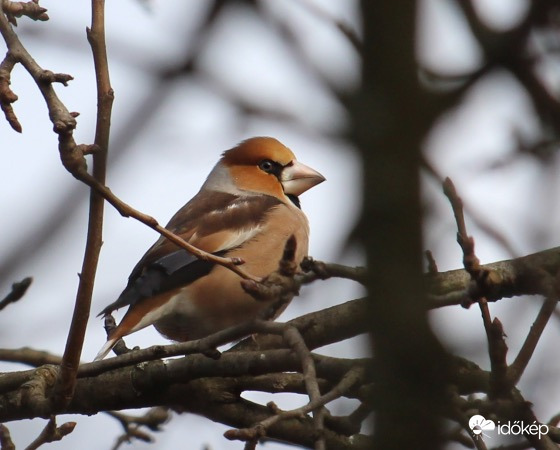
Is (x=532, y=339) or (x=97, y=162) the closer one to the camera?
(x=532, y=339)

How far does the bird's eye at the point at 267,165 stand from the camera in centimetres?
653

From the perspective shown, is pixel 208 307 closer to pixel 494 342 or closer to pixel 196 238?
pixel 196 238

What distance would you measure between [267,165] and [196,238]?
123 cm

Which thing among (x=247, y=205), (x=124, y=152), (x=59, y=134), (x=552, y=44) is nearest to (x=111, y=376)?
(x=59, y=134)

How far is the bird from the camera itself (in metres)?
5.03

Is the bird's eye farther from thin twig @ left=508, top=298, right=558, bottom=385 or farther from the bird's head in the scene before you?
thin twig @ left=508, top=298, right=558, bottom=385

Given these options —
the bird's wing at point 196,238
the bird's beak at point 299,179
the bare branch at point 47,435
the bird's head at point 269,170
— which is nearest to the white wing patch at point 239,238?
the bird's wing at point 196,238

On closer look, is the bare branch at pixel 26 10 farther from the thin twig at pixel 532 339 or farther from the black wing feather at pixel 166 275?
the black wing feather at pixel 166 275

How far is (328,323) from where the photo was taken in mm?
3482

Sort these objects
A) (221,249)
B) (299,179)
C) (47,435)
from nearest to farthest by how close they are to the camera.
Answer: (47,435)
(221,249)
(299,179)

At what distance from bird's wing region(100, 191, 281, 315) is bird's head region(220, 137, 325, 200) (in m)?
0.31

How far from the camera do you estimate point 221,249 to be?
17.9 ft

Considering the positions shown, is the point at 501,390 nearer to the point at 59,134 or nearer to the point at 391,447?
the point at 391,447

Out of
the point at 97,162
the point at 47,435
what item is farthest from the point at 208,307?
the point at 97,162
